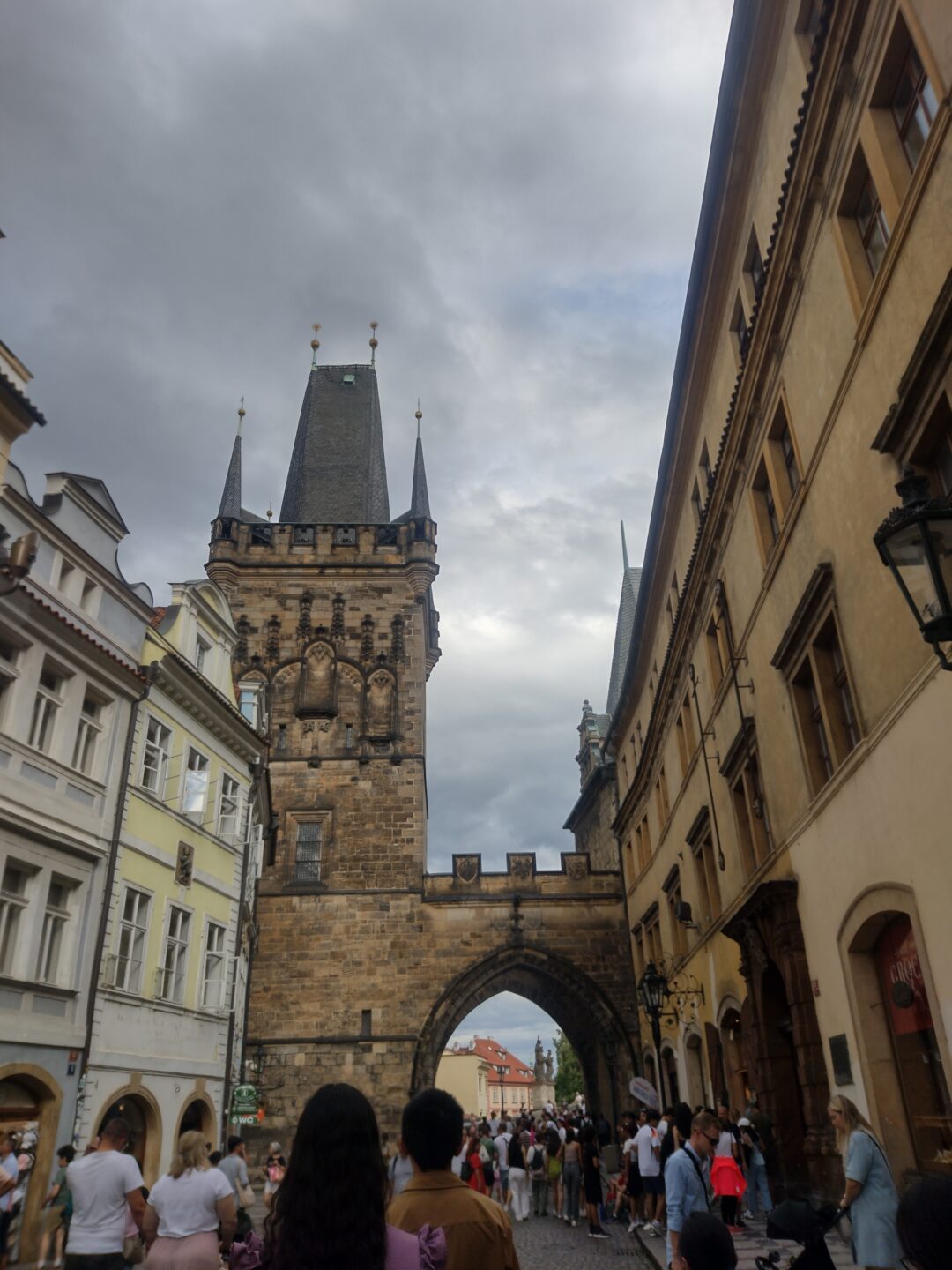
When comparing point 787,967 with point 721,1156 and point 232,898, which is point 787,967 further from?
point 232,898

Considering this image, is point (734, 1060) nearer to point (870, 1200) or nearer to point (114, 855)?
point (114, 855)

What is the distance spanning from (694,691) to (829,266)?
29.1 ft

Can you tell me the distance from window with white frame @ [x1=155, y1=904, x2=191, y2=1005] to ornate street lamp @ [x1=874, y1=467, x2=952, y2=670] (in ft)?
42.5

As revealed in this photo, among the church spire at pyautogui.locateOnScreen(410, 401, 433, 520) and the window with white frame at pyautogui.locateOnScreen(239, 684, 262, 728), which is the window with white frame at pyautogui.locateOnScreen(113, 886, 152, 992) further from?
the church spire at pyautogui.locateOnScreen(410, 401, 433, 520)

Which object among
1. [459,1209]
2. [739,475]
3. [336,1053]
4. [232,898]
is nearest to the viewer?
[459,1209]

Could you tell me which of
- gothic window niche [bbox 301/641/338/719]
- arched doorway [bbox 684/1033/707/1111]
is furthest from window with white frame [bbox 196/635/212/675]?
gothic window niche [bbox 301/641/338/719]

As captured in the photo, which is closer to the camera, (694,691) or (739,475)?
(739,475)

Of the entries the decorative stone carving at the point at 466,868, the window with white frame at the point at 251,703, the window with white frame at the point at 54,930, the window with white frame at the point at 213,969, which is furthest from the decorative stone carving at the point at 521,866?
the window with white frame at the point at 54,930

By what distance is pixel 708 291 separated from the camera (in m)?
13.6

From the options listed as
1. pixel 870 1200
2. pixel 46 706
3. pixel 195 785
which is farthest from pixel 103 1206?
pixel 195 785

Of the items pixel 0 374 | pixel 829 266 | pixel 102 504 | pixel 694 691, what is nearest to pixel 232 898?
pixel 102 504

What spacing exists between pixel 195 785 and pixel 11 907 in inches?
191

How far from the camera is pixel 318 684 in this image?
32.0 metres

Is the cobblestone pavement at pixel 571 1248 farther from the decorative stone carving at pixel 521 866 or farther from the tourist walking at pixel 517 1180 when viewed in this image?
the decorative stone carving at pixel 521 866
